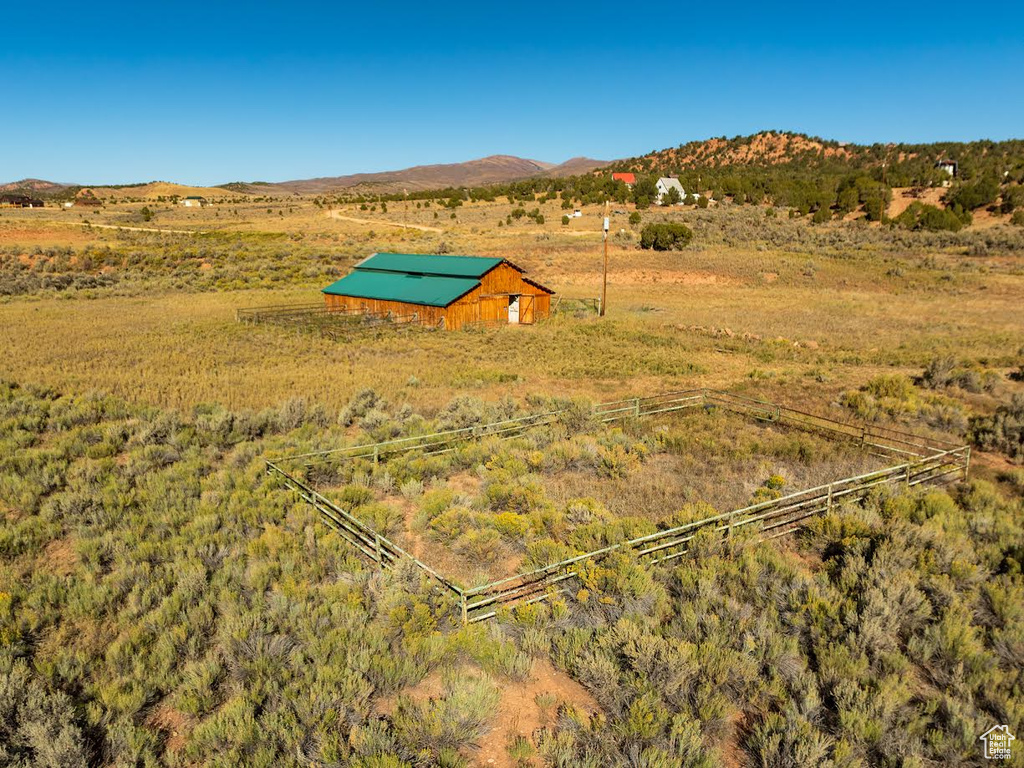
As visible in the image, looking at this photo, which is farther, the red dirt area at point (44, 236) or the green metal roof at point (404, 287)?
the red dirt area at point (44, 236)

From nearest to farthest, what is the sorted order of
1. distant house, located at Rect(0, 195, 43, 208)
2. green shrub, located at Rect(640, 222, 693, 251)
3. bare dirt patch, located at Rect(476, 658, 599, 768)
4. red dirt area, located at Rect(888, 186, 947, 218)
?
bare dirt patch, located at Rect(476, 658, 599, 768) < green shrub, located at Rect(640, 222, 693, 251) < red dirt area, located at Rect(888, 186, 947, 218) < distant house, located at Rect(0, 195, 43, 208)

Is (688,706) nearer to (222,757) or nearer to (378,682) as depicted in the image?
(378,682)

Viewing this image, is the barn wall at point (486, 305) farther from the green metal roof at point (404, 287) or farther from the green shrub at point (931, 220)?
the green shrub at point (931, 220)

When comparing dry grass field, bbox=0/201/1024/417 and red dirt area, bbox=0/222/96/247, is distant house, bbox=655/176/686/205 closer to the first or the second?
dry grass field, bbox=0/201/1024/417

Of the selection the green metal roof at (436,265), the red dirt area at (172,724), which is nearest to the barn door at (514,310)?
the green metal roof at (436,265)

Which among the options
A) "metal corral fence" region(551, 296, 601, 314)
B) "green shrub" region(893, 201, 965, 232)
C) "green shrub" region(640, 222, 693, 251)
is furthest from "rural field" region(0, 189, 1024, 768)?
"green shrub" region(893, 201, 965, 232)

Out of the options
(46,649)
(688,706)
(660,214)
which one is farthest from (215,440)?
(660,214)

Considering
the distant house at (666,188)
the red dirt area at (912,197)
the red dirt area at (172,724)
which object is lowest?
the red dirt area at (172,724)
